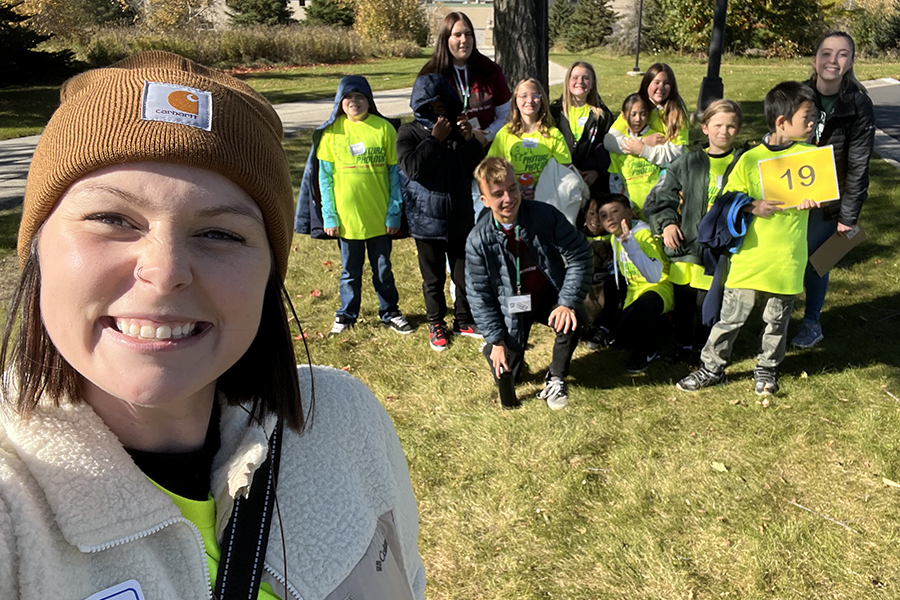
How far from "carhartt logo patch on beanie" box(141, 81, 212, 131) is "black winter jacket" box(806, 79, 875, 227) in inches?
189

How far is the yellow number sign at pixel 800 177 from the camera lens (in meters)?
4.16

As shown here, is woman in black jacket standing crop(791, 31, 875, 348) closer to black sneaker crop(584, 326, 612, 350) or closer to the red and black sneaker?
black sneaker crop(584, 326, 612, 350)

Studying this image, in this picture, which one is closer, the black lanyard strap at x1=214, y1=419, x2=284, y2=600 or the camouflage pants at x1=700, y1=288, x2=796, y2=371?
the black lanyard strap at x1=214, y1=419, x2=284, y2=600

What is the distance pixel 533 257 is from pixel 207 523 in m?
3.69

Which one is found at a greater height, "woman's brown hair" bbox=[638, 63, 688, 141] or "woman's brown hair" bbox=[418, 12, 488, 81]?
"woman's brown hair" bbox=[418, 12, 488, 81]

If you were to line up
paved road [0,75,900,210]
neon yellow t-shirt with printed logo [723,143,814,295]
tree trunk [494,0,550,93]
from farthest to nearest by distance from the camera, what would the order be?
paved road [0,75,900,210]
tree trunk [494,0,550,93]
neon yellow t-shirt with printed logo [723,143,814,295]

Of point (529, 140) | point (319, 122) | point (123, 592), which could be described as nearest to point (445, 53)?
point (529, 140)

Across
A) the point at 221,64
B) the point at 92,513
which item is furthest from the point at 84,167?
the point at 221,64

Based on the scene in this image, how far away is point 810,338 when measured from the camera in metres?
5.43

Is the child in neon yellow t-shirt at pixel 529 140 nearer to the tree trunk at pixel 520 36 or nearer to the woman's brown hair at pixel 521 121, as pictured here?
the woman's brown hair at pixel 521 121

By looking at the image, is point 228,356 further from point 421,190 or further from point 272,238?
point 421,190

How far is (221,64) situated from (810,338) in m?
26.4

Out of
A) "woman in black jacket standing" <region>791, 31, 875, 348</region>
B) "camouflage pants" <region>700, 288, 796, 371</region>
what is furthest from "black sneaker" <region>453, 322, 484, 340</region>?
"woman in black jacket standing" <region>791, 31, 875, 348</region>

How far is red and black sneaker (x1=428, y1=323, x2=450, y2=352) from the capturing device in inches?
219
